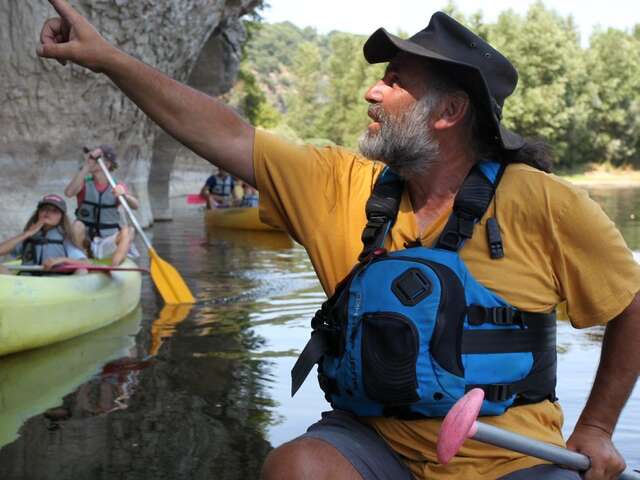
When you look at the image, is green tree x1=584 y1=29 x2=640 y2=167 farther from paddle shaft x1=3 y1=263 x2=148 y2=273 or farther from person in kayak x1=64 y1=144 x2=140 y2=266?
paddle shaft x1=3 y1=263 x2=148 y2=273

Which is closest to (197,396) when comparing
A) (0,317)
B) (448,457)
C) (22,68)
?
(0,317)

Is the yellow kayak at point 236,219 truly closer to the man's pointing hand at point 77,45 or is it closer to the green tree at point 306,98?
the man's pointing hand at point 77,45

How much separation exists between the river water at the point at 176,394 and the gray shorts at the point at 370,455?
5.89 ft

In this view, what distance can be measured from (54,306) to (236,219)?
11444mm

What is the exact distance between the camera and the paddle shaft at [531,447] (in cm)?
199

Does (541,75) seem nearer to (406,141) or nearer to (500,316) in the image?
(406,141)

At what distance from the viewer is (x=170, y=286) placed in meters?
8.84

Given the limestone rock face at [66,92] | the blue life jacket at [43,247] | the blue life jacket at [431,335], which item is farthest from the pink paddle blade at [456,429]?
the limestone rock face at [66,92]

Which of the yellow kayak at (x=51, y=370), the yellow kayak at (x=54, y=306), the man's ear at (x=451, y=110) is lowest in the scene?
the yellow kayak at (x=51, y=370)

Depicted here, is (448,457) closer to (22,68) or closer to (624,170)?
(22,68)

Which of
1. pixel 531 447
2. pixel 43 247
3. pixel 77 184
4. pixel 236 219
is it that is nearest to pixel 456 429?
pixel 531 447

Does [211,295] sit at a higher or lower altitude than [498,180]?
lower

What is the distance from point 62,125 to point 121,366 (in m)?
9.46

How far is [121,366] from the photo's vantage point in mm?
6102
